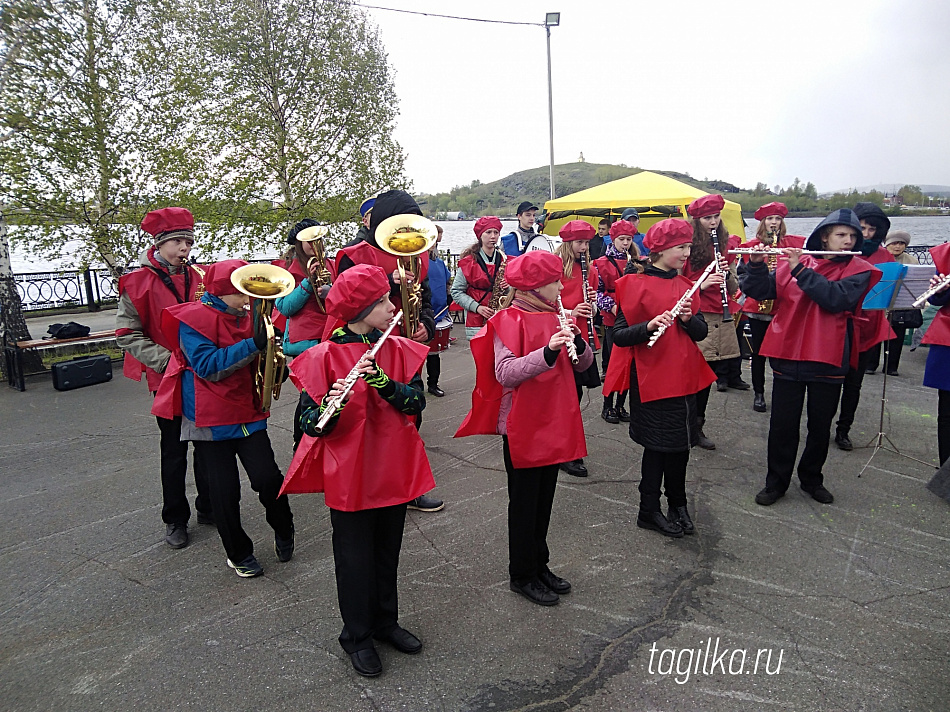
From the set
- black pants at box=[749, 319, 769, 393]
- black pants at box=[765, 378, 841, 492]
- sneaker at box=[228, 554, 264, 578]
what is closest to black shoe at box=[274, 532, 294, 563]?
sneaker at box=[228, 554, 264, 578]

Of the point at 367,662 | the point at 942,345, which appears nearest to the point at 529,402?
the point at 367,662

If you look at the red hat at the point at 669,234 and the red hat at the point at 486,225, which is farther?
the red hat at the point at 486,225

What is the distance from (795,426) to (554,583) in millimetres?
2314

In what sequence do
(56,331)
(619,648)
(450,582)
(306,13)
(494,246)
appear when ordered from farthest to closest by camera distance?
(306,13) < (56,331) < (494,246) < (450,582) < (619,648)

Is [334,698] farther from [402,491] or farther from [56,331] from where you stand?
[56,331]

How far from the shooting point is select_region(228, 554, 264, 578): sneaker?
12.0 ft

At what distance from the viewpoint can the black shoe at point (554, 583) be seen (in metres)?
3.43

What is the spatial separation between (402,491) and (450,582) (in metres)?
1.08

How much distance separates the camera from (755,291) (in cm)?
443

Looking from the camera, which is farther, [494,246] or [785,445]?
[494,246]

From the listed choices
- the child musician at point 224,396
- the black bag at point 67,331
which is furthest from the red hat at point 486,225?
the black bag at point 67,331

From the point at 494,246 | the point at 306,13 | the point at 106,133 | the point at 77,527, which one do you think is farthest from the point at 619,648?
the point at 306,13

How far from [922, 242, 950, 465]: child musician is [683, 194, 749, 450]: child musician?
1.54 metres

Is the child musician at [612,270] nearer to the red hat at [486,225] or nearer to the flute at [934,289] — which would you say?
the red hat at [486,225]
